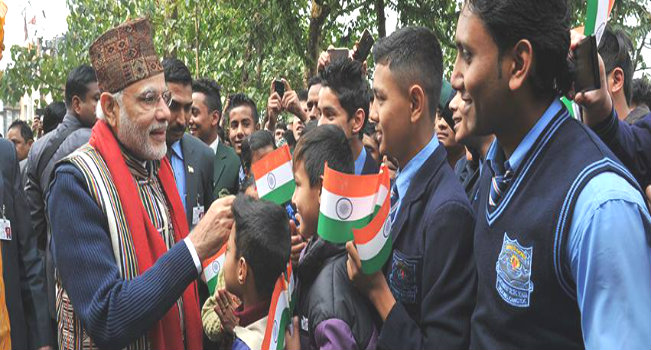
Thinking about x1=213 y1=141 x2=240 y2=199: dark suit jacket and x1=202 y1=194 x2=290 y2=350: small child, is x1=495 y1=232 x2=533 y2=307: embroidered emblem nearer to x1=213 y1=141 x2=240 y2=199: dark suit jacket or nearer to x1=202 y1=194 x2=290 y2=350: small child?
x1=202 y1=194 x2=290 y2=350: small child

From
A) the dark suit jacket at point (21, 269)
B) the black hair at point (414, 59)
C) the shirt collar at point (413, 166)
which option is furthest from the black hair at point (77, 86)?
the shirt collar at point (413, 166)

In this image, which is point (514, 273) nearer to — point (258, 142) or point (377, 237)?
point (377, 237)

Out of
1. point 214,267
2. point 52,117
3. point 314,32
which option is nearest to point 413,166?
point 214,267

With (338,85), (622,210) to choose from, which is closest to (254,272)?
(622,210)

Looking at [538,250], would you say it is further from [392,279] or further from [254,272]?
[254,272]

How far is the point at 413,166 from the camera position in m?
2.44

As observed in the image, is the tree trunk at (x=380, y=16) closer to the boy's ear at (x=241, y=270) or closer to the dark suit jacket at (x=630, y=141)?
the dark suit jacket at (x=630, y=141)

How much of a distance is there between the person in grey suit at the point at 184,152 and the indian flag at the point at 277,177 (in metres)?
Result: 1.92

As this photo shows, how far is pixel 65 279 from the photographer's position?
2631 millimetres

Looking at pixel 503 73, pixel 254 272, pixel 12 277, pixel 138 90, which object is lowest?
pixel 12 277

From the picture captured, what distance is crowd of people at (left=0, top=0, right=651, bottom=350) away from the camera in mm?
1616

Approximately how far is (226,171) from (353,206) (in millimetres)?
3491

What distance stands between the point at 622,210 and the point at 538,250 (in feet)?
0.72

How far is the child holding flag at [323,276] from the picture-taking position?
2.32 m
